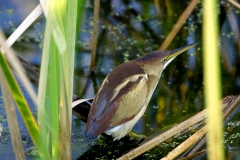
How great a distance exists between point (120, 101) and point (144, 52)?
120 cm

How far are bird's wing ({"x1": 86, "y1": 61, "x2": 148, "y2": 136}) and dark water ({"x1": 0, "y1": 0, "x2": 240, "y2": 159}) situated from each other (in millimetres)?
235

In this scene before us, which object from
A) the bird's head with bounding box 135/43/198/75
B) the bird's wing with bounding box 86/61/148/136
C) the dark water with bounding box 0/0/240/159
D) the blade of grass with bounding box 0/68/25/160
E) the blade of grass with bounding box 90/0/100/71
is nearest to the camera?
the blade of grass with bounding box 0/68/25/160

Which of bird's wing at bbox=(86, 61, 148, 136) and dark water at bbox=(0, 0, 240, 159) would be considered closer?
bird's wing at bbox=(86, 61, 148, 136)

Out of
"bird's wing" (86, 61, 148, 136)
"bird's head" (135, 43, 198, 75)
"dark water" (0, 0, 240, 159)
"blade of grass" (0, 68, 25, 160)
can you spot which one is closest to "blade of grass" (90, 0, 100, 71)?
"dark water" (0, 0, 240, 159)

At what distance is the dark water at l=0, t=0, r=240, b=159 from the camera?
2.63 m

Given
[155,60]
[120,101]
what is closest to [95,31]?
[155,60]

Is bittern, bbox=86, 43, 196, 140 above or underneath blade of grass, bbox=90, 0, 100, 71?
underneath

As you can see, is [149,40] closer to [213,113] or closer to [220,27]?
[220,27]

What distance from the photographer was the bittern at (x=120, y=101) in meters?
2.34

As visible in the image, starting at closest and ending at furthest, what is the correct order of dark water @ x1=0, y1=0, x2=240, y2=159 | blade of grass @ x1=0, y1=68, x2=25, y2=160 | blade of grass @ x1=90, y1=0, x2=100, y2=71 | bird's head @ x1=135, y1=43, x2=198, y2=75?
blade of grass @ x1=0, y1=68, x2=25, y2=160
dark water @ x1=0, y1=0, x2=240, y2=159
bird's head @ x1=135, y1=43, x2=198, y2=75
blade of grass @ x1=90, y1=0, x2=100, y2=71

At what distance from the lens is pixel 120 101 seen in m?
2.43

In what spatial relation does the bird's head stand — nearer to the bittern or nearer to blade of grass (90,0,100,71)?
the bittern

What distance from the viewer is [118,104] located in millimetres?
2420

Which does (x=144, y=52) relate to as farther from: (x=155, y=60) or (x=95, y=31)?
(x=155, y=60)
